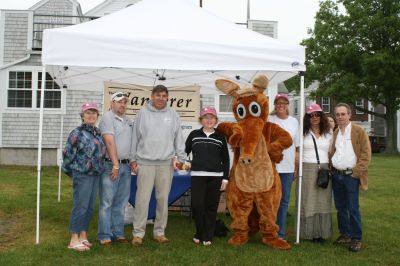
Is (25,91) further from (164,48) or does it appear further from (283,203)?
(283,203)

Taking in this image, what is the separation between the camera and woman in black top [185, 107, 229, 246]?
5434 mm

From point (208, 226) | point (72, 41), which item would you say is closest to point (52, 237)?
point (208, 226)

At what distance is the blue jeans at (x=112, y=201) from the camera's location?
5.27 metres

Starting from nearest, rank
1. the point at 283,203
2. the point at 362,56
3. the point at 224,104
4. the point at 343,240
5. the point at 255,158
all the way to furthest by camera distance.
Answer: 1. the point at 255,158
2. the point at 283,203
3. the point at 343,240
4. the point at 224,104
5. the point at 362,56

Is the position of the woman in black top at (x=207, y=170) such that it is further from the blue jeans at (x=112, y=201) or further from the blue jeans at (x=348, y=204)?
the blue jeans at (x=348, y=204)

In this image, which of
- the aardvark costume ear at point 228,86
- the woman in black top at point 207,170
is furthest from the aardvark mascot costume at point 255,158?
the woman in black top at point 207,170

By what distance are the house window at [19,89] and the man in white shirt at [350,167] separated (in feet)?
42.2

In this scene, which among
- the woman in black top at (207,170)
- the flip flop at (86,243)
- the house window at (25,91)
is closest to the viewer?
the flip flop at (86,243)

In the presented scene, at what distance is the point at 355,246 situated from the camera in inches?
217

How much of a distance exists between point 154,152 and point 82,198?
973 millimetres

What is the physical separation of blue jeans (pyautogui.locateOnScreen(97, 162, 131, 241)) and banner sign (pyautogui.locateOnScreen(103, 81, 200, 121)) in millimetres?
2420

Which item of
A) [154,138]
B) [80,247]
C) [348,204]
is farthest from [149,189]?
[348,204]

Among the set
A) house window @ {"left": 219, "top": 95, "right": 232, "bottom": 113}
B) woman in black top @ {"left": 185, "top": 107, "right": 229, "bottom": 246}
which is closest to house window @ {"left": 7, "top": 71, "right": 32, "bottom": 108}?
house window @ {"left": 219, "top": 95, "right": 232, "bottom": 113}

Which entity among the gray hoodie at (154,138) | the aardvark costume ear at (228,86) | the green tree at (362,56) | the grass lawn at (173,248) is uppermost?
the green tree at (362,56)
